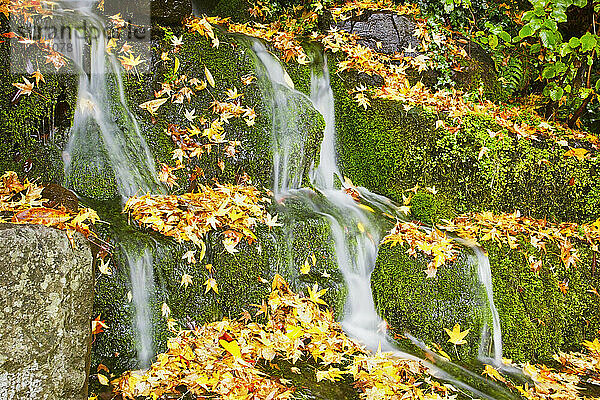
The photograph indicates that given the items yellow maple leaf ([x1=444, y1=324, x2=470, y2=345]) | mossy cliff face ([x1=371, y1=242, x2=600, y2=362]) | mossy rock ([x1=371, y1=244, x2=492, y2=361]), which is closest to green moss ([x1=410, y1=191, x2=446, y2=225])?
mossy cliff face ([x1=371, y1=242, x2=600, y2=362])

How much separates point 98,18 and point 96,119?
128 centimetres

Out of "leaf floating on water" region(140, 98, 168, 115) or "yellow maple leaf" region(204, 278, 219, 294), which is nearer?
"yellow maple leaf" region(204, 278, 219, 294)

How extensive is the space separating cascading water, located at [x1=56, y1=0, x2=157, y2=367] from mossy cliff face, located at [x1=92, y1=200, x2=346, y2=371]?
0.62 metres

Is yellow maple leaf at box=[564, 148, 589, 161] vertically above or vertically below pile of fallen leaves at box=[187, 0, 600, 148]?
below

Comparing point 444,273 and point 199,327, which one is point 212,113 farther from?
point 444,273

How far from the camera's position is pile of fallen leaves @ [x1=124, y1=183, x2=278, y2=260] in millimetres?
3795

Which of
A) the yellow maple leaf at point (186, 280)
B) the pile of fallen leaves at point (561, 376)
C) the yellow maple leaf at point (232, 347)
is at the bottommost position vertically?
the pile of fallen leaves at point (561, 376)

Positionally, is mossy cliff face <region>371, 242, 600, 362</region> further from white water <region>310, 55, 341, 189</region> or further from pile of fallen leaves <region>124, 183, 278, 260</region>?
white water <region>310, 55, 341, 189</region>

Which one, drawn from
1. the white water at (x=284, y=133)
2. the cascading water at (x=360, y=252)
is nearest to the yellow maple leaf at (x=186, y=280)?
the cascading water at (x=360, y=252)

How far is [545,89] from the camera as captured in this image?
6.30 meters

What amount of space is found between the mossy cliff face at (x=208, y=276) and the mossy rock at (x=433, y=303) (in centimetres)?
49

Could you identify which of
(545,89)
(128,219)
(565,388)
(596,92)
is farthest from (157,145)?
(596,92)

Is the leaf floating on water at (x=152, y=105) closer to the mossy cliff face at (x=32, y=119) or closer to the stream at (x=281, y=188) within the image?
the stream at (x=281, y=188)

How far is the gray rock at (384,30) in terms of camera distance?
21.5ft
